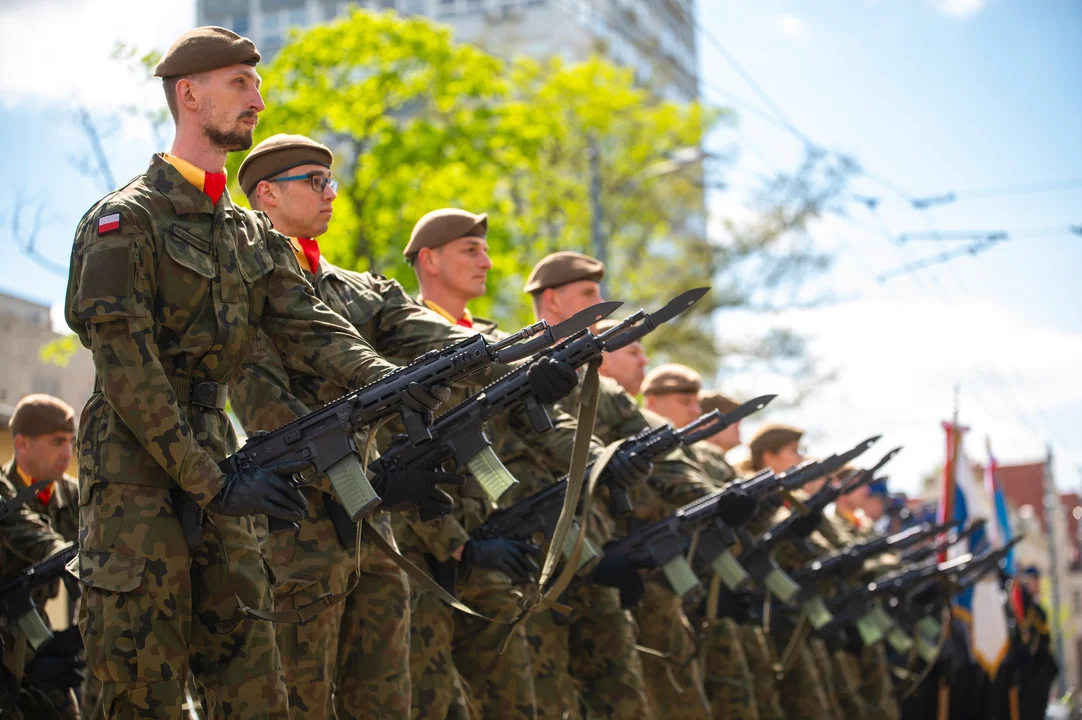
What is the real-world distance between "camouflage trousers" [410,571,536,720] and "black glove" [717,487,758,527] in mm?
2012

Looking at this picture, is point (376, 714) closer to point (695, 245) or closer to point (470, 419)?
point (470, 419)

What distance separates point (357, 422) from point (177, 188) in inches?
36.4

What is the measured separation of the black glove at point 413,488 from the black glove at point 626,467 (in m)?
1.70

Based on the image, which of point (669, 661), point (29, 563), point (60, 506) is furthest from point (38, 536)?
point (669, 661)

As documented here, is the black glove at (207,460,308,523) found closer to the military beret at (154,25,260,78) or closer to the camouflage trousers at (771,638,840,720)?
the military beret at (154,25,260,78)

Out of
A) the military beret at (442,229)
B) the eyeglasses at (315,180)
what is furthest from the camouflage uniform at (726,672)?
the eyeglasses at (315,180)

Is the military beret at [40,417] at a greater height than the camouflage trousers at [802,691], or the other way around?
the military beret at [40,417]

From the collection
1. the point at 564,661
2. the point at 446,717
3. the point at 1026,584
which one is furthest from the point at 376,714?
the point at 1026,584

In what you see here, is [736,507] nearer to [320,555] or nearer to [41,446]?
[320,555]

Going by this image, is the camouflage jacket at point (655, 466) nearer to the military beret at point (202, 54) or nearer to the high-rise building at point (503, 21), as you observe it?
the military beret at point (202, 54)

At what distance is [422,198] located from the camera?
2362 centimetres

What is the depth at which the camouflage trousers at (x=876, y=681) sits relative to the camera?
12.6 metres

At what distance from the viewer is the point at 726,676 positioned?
9281 millimetres

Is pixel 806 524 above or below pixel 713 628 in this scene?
above
